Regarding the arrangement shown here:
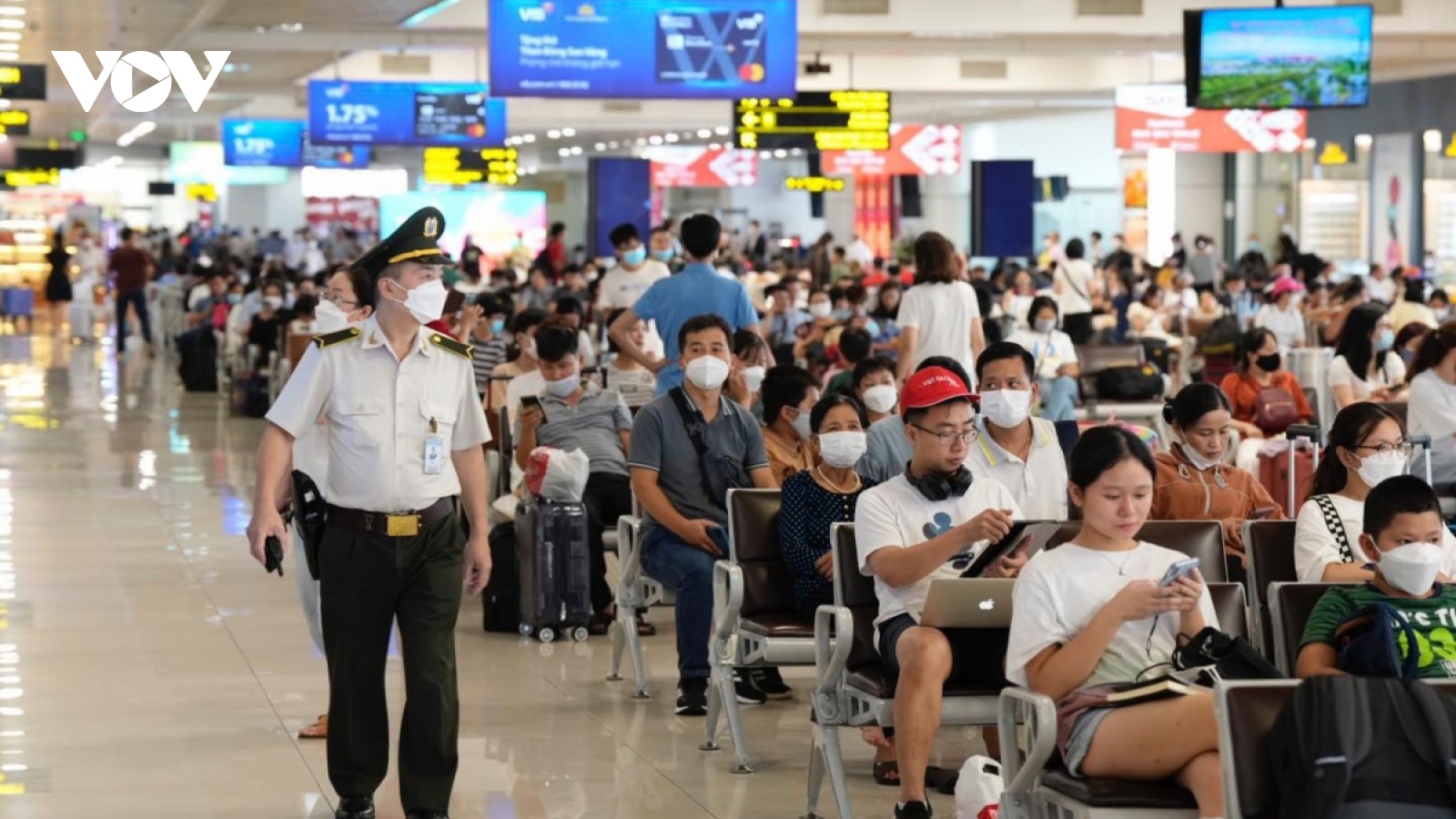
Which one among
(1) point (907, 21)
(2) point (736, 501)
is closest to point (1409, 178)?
(1) point (907, 21)

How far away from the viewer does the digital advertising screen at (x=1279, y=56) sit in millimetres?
16266

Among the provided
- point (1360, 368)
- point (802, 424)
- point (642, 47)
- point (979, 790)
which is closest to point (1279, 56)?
point (642, 47)

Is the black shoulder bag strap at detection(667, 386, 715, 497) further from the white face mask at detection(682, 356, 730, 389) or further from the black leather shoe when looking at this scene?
the black leather shoe

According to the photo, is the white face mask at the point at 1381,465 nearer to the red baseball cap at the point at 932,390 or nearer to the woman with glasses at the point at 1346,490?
the woman with glasses at the point at 1346,490

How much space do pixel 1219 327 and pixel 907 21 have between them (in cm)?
585

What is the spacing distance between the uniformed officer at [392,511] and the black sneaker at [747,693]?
2.13 metres

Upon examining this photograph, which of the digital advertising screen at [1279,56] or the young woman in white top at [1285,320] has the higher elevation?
the digital advertising screen at [1279,56]

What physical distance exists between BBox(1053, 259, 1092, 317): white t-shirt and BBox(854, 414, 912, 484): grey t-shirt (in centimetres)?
1320

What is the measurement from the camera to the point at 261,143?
32.7m

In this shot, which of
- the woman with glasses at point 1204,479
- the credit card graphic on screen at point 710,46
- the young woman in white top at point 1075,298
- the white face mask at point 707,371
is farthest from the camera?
the young woman in white top at point 1075,298

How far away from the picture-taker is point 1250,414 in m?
11.1

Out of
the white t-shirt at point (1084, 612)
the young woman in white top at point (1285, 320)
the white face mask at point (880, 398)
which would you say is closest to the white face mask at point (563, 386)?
the white face mask at point (880, 398)

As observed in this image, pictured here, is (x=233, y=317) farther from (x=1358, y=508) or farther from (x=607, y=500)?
(x=1358, y=508)

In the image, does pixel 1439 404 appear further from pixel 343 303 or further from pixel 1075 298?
pixel 1075 298
